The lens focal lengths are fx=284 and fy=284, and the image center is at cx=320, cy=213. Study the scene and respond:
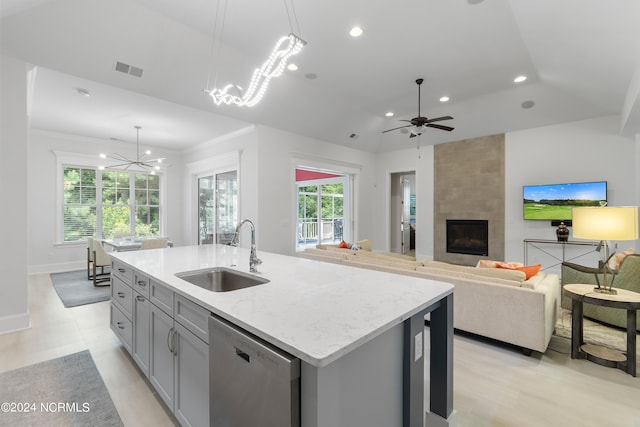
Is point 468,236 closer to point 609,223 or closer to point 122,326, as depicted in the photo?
point 609,223

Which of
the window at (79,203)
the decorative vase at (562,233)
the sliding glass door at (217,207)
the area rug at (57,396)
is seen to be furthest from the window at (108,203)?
the decorative vase at (562,233)

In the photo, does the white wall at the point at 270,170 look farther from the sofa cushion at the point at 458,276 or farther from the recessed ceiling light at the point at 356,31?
the sofa cushion at the point at 458,276

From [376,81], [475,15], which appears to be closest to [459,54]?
[475,15]

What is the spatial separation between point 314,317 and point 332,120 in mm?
5402

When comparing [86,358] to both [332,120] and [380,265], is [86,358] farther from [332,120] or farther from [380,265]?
[332,120]

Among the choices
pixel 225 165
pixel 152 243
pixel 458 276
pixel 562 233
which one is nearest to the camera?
pixel 458 276

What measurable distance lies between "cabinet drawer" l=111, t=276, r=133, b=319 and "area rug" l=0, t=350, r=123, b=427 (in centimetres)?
52

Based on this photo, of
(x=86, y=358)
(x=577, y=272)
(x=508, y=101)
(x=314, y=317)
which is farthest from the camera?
(x=508, y=101)

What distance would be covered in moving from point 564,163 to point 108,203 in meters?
10.0

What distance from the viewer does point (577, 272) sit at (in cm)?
343

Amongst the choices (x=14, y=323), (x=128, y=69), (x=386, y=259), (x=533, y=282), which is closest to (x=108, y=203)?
(x=14, y=323)

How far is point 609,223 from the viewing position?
2410 mm

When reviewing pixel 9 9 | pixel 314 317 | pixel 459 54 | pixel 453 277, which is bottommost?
pixel 453 277

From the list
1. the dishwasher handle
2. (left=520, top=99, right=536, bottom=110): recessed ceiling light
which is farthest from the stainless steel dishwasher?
(left=520, top=99, right=536, bottom=110): recessed ceiling light
